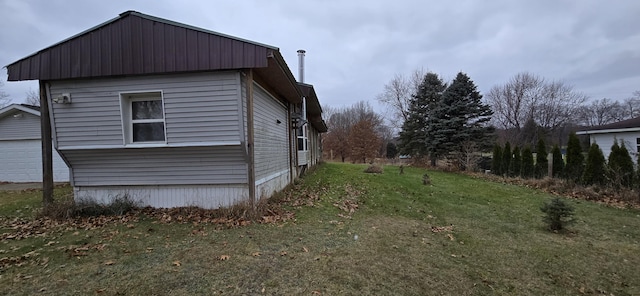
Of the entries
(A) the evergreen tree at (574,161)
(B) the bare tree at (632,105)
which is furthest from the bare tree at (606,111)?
(A) the evergreen tree at (574,161)

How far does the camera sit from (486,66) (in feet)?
83.2

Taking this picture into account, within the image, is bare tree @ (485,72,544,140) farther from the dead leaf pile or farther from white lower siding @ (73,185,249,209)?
white lower siding @ (73,185,249,209)

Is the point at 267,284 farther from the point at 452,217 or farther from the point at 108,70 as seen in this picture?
the point at 108,70

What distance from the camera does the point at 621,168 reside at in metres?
8.62

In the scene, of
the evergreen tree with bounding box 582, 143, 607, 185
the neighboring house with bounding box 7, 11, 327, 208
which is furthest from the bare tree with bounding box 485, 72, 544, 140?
the neighboring house with bounding box 7, 11, 327, 208

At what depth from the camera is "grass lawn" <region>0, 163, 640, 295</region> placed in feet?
9.45

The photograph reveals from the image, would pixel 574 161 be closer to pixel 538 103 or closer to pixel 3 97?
pixel 538 103

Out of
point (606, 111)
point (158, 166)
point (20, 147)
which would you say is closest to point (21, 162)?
point (20, 147)

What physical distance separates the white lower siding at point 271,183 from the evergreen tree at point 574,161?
34.3 feet

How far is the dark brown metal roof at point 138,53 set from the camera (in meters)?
5.23

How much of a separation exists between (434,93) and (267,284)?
2388 cm

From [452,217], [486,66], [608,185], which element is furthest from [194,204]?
[486,66]

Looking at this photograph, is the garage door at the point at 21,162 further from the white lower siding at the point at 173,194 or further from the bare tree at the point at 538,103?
the bare tree at the point at 538,103

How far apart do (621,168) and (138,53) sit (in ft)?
44.2
